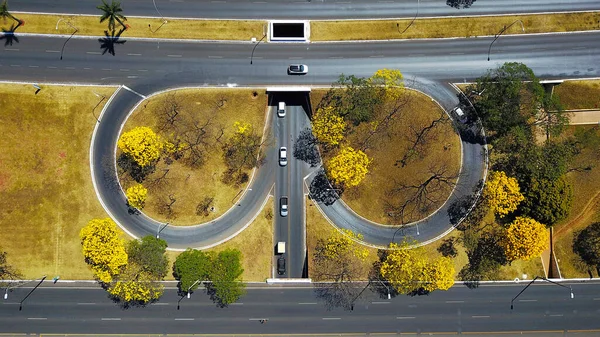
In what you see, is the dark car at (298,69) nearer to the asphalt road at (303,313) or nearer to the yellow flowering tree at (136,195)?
the yellow flowering tree at (136,195)

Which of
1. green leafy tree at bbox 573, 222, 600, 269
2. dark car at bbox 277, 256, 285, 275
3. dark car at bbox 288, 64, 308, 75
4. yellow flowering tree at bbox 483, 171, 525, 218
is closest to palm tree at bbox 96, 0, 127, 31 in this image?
dark car at bbox 288, 64, 308, 75

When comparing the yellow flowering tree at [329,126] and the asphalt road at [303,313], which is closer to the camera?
the yellow flowering tree at [329,126]

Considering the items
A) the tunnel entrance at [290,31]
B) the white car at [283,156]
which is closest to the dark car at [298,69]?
the tunnel entrance at [290,31]

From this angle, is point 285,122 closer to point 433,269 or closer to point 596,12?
point 433,269

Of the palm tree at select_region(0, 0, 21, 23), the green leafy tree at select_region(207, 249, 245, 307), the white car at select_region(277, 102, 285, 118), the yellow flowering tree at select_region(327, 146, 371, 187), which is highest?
the palm tree at select_region(0, 0, 21, 23)

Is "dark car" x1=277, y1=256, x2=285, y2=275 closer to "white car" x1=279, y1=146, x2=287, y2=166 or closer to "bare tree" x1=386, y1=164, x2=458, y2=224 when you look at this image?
"white car" x1=279, y1=146, x2=287, y2=166

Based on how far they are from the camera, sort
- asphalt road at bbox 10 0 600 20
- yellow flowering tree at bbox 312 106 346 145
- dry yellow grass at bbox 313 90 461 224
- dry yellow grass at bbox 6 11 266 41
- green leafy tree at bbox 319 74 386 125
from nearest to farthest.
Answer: yellow flowering tree at bbox 312 106 346 145
green leafy tree at bbox 319 74 386 125
dry yellow grass at bbox 313 90 461 224
dry yellow grass at bbox 6 11 266 41
asphalt road at bbox 10 0 600 20


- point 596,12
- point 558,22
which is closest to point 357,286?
point 558,22
